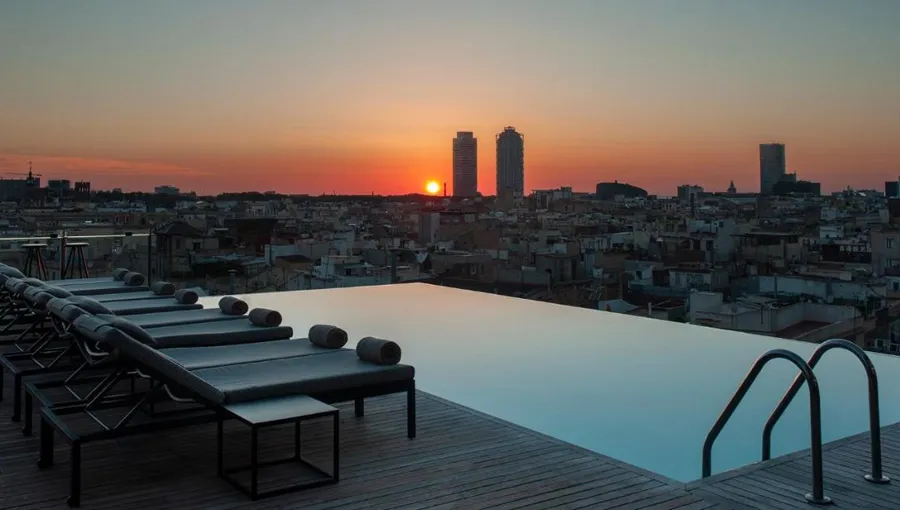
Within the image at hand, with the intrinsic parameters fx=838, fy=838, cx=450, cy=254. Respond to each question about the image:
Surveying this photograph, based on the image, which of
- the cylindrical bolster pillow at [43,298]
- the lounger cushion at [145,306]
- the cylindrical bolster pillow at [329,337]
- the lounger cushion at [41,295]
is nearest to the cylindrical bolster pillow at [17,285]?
the lounger cushion at [41,295]

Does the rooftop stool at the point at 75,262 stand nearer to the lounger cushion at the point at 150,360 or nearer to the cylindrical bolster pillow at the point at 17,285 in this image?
the cylindrical bolster pillow at the point at 17,285

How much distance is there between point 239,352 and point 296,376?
682 millimetres

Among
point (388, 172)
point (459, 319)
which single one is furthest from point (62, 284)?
point (388, 172)

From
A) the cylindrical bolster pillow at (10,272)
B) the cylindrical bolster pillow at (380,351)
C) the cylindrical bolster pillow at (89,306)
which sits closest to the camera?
the cylindrical bolster pillow at (380,351)

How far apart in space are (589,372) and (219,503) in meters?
3.36


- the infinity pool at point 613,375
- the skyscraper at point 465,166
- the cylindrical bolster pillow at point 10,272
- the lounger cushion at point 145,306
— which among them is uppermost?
→ the skyscraper at point 465,166

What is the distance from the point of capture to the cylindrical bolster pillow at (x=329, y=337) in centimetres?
404

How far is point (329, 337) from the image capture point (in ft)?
13.2

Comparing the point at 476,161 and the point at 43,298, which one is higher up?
the point at 476,161

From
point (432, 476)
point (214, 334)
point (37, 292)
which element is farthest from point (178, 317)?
point (432, 476)

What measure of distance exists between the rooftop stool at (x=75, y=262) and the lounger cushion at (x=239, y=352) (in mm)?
4716

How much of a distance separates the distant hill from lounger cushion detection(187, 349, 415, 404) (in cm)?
1494

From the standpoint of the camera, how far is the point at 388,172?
679 inches

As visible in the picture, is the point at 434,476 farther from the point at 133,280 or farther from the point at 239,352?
the point at 133,280
